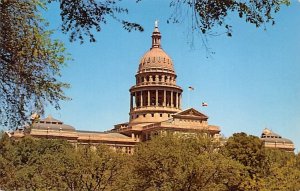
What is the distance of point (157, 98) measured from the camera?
11938cm

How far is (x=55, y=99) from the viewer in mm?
14391

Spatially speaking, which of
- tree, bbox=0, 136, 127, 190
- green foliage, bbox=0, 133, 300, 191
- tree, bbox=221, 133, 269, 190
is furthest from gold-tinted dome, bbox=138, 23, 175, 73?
tree, bbox=0, 136, 127, 190

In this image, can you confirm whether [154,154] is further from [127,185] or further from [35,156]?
[35,156]

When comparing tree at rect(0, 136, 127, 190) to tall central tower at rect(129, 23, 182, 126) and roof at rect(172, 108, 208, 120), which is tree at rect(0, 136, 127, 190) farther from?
tall central tower at rect(129, 23, 182, 126)

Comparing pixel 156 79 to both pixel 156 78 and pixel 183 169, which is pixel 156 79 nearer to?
pixel 156 78

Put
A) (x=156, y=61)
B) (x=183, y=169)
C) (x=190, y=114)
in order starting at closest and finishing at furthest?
(x=183, y=169) → (x=190, y=114) → (x=156, y=61)

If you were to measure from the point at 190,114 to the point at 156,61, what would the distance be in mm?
18142

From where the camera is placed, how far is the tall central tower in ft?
387

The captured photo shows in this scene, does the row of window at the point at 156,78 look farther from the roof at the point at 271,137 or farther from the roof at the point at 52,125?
the roof at the point at 271,137

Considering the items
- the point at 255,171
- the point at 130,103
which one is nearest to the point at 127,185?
the point at 255,171

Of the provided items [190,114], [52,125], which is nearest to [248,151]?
[190,114]

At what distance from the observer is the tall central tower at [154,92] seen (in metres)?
118

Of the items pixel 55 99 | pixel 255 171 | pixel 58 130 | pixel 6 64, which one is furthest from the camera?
pixel 58 130

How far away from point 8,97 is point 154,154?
96.8 ft
